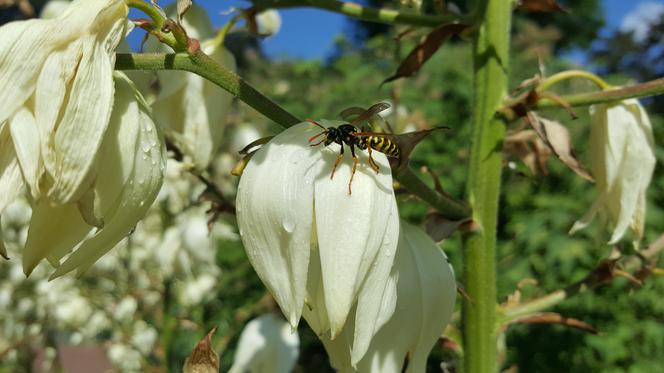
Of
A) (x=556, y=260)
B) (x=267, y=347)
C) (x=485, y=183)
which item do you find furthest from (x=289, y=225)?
(x=556, y=260)

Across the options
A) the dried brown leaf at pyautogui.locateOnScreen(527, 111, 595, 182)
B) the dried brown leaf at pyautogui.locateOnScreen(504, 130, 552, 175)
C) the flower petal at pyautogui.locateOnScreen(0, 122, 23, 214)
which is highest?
the flower petal at pyautogui.locateOnScreen(0, 122, 23, 214)

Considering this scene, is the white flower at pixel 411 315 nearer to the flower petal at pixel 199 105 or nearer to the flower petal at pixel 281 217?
the flower petal at pixel 281 217

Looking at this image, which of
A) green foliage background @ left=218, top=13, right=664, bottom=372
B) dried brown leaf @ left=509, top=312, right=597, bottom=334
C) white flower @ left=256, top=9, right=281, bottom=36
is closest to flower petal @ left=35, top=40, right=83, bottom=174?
dried brown leaf @ left=509, top=312, right=597, bottom=334

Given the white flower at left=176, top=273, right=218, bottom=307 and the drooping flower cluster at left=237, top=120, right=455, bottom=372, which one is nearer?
the drooping flower cluster at left=237, top=120, right=455, bottom=372

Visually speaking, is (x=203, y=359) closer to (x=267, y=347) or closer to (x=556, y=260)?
(x=267, y=347)

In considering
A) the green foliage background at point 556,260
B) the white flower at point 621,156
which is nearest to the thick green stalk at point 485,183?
the white flower at point 621,156

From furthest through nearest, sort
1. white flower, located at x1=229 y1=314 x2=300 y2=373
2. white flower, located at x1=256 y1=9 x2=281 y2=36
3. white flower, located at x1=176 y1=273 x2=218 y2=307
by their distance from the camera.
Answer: white flower, located at x1=176 y1=273 x2=218 y2=307
white flower, located at x1=229 y1=314 x2=300 y2=373
white flower, located at x1=256 y1=9 x2=281 y2=36

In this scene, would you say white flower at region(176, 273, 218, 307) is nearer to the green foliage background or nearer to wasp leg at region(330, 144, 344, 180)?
the green foliage background
